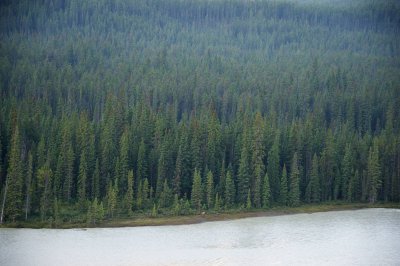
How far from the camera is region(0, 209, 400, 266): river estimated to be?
6069 cm

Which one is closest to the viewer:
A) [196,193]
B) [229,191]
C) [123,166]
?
[196,193]

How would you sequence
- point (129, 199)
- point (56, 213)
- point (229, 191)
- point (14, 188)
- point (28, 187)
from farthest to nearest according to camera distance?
point (229, 191) < point (129, 199) < point (28, 187) < point (56, 213) < point (14, 188)

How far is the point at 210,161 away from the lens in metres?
92.9

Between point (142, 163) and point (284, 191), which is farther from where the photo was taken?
point (142, 163)

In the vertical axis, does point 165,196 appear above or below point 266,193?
above

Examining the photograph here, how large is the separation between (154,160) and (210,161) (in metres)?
7.23

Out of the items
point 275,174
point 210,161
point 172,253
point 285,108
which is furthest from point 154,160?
point 285,108

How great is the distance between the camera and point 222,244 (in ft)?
221

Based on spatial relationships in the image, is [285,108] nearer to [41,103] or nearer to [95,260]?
[41,103]

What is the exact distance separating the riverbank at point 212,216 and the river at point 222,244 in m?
1.84

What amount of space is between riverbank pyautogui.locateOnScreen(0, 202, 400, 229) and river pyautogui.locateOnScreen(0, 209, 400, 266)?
1.84 m

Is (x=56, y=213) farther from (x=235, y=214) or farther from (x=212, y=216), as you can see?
(x=235, y=214)

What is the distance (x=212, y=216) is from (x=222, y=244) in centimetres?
1554

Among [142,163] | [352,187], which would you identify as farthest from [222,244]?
[352,187]
